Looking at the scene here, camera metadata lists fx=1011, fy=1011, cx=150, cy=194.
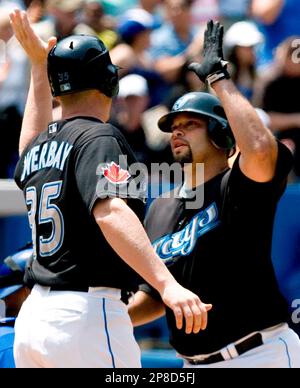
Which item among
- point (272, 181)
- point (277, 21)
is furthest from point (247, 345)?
point (277, 21)

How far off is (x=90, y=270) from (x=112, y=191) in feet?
1.20

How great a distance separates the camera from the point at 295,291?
667 cm

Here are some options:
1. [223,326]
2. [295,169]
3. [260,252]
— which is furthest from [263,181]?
[295,169]

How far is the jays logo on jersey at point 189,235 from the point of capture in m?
4.68

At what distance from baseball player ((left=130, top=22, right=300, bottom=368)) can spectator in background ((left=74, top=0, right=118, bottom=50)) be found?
4.09 metres

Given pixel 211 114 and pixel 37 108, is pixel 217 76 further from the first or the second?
pixel 37 108

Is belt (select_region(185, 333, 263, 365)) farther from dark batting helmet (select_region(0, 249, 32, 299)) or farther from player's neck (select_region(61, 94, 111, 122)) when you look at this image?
player's neck (select_region(61, 94, 111, 122))

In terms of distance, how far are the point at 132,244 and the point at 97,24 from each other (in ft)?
17.4

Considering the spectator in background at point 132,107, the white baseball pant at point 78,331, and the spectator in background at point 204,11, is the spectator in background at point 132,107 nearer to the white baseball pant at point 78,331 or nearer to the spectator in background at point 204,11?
the spectator in background at point 204,11

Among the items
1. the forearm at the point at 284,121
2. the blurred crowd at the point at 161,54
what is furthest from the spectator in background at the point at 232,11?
the forearm at the point at 284,121

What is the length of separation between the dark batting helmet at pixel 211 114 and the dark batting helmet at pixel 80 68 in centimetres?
70

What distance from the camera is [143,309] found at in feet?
16.5

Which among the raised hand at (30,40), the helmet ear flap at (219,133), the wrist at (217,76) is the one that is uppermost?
the raised hand at (30,40)

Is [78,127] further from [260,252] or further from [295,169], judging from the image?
[295,169]
